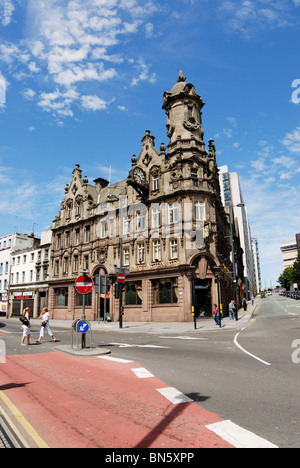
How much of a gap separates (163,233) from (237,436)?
2695cm

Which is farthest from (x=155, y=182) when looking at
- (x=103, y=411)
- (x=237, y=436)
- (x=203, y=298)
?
(x=237, y=436)

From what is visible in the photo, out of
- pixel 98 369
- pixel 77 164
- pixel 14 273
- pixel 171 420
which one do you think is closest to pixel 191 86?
pixel 77 164

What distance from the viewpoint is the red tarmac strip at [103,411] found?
4074 mm

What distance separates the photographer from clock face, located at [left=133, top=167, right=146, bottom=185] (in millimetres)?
33375

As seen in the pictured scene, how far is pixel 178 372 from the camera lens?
803cm

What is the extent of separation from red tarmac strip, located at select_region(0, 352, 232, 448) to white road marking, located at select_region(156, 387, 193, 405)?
143mm

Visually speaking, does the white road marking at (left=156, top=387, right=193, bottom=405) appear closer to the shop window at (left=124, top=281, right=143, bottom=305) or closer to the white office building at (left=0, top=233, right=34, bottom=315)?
the shop window at (left=124, top=281, right=143, bottom=305)

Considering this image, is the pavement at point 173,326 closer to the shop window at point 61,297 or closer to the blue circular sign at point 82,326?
the blue circular sign at point 82,326

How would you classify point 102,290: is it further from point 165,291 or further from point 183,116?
point 183,116

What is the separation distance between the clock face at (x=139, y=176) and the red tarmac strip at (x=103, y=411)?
2662 cm

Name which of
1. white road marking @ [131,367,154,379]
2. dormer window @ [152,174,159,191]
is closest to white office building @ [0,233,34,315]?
dormer window @ [152,174,159,191]

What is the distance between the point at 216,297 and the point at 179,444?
25.7 m

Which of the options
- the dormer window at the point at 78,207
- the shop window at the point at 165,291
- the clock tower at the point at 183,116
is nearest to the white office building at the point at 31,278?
the dormer window at the point at 78,207

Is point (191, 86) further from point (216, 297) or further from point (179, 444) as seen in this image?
point (179, 444)
